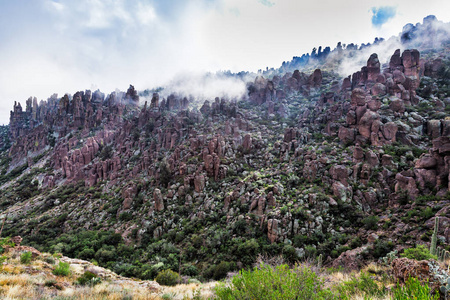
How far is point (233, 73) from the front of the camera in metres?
144

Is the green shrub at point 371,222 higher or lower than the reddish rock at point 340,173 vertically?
lower

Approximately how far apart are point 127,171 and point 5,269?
43340mm

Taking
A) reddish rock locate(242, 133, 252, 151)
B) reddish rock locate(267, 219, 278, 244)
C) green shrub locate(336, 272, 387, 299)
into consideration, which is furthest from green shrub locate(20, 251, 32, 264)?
reddish rock locate(242, 133, 252, 151)

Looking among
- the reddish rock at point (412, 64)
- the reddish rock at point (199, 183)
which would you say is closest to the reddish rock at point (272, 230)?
the reddish rock at point (199, 183)

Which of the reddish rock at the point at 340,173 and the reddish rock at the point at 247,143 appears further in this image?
the reddish rock at the point at 247,143

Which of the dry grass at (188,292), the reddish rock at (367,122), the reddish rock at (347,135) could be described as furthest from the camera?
the reddish rock at (347,135)

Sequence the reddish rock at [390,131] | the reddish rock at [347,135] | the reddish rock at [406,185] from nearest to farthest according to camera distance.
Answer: the reddish rock at [406,185]
the reddish rock at [390,131]
the reddish rock at [347,135]

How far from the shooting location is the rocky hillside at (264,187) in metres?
17.5

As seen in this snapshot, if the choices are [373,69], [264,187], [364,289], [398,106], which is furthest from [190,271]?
[373,69]

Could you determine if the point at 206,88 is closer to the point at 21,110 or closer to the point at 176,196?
the point at 176,196

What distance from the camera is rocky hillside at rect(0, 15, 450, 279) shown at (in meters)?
17.5

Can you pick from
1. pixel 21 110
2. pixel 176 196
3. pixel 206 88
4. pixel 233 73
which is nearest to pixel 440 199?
pixel 176 196

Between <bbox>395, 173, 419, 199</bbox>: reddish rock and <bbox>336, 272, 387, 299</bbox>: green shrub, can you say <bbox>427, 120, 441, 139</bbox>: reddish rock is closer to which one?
<bbox>395, 173, 419, 199</bbox>: reddish rock

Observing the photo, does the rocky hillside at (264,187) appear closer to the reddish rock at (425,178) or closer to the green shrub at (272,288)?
the reddish rock at (425,178)
